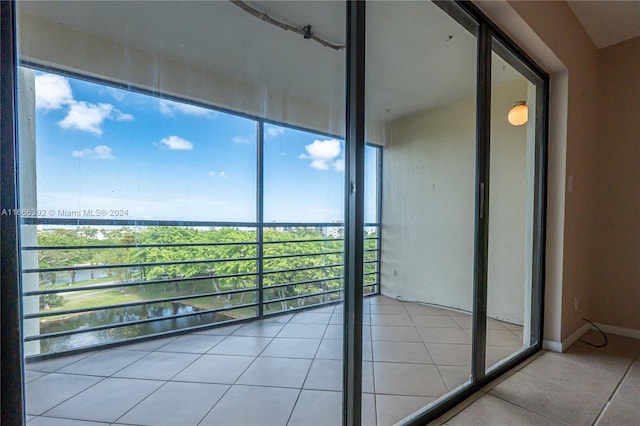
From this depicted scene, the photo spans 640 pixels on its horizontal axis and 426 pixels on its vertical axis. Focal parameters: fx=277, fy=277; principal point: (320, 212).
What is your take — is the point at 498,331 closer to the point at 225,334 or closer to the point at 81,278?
the point at 225,334

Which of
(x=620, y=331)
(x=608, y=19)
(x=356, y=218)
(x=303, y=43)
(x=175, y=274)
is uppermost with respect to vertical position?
(x=608, y=19)

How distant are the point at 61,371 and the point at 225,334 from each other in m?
1.08

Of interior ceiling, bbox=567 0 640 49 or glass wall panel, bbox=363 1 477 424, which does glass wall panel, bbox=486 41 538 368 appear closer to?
glass wall panel, bbox=363 1 477 424

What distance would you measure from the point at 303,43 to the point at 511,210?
2370 mm

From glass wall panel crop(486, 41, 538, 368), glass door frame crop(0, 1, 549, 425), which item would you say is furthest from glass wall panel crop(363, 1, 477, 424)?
glass wall panel crop(486, 41, 538, 368)

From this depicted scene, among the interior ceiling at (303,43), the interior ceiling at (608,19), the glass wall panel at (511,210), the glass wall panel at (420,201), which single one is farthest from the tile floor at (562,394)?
the interior ceiling at (608,19)

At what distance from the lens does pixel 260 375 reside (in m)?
Result: 1.78

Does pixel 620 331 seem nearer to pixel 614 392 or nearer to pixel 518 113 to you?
pixel 614 392

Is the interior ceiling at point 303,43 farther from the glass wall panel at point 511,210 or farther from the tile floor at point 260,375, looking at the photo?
the tile floor at point 260,375

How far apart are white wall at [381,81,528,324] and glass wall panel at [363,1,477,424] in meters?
0.01

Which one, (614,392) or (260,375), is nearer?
(614,392)

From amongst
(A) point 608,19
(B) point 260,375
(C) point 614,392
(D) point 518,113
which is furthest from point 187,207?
(A) point 608,19

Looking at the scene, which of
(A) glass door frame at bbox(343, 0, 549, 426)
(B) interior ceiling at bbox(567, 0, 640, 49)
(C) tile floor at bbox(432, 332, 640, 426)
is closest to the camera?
(A) glass door frame at bbox(343, 0, 549, 426)

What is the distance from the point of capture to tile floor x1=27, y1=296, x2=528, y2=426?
1393 millimetres
